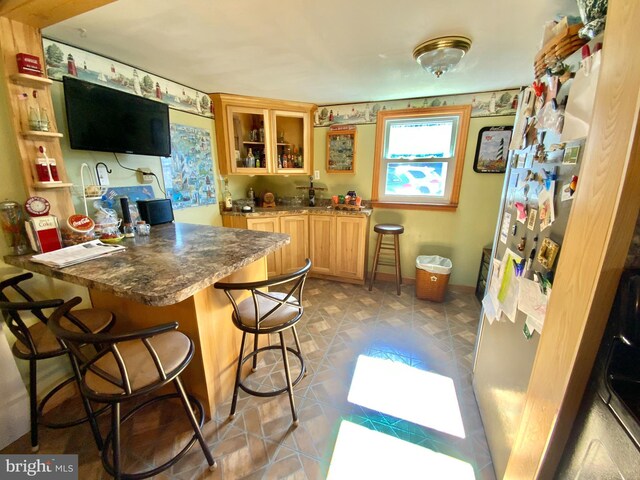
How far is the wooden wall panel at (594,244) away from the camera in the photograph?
540mm

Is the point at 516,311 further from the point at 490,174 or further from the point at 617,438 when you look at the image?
the point at 490,174

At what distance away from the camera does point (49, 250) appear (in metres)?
1.33

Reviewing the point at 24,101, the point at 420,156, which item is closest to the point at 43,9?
the point at 24,101

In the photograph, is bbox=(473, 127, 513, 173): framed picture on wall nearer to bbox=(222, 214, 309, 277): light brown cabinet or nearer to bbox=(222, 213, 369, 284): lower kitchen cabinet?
bbox=(222, 213, 369, 284): lower kitchen cabinet

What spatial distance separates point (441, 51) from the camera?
1.57 meters

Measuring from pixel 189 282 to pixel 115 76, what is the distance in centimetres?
197

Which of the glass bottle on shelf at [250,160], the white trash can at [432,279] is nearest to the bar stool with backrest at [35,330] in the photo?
the glass bottle on shelf at [250,160]

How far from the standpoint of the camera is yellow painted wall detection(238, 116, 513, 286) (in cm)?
276

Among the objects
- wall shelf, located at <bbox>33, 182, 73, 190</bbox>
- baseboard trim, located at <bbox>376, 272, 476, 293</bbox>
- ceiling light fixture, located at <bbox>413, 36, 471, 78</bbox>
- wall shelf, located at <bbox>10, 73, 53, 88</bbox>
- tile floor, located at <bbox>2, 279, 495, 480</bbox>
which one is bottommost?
tile floor, located at <bbox>2, 279, 495, 480</bbox>

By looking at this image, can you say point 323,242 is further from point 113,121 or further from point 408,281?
point 113,121

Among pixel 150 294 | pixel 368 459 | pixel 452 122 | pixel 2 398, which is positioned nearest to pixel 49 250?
pixel 2 398

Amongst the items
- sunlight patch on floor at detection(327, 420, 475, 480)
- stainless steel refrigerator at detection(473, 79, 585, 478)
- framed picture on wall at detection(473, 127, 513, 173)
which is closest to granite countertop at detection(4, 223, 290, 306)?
sunlight patch on floor at detection(327, 420, 475, 480)

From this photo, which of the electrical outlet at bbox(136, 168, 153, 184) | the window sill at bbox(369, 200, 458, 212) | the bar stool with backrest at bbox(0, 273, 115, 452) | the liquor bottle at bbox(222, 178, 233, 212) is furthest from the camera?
the liquor bottle at bbox(222, 178, 233, 212)

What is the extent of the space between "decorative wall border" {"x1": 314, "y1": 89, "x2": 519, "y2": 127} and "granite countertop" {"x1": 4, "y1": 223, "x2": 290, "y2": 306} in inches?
85.8
